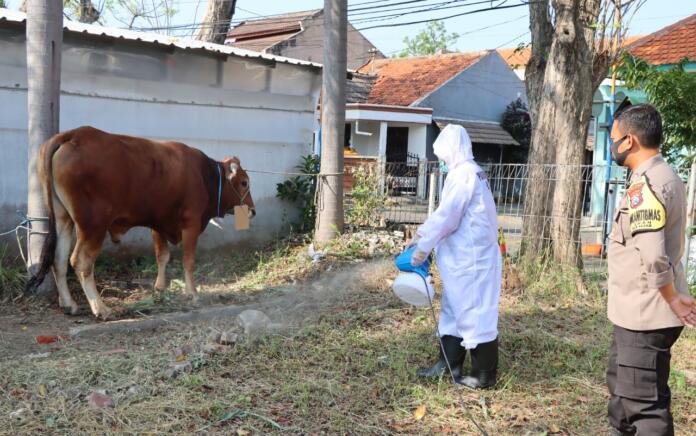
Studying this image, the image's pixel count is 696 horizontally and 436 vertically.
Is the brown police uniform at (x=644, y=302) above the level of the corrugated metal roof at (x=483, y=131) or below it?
below

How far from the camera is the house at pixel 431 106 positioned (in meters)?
24.0

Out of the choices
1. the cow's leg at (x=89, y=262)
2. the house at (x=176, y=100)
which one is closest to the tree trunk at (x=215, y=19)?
the house at (x=176, y=100)

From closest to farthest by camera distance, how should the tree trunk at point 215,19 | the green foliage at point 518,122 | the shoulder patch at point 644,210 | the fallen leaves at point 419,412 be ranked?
the shoulder patch at point 644,210 → the fallen leaves at point 419,412 → the tree trunk at point 215,19 → the green foliage at point 518,122

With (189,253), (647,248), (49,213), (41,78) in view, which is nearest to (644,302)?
(647,248)

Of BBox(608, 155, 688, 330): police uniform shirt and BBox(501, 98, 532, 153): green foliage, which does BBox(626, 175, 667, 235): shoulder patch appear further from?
BBox(501, 98, 532, 153): green foliage

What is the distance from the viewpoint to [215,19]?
46.4ft

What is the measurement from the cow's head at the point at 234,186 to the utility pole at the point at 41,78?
6.04 ft

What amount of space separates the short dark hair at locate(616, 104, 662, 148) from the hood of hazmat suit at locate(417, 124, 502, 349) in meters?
1.11

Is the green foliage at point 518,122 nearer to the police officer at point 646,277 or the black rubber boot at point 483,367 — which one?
the black rubber boot at point 483,367

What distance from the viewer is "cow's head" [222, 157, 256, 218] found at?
7613 millimetres

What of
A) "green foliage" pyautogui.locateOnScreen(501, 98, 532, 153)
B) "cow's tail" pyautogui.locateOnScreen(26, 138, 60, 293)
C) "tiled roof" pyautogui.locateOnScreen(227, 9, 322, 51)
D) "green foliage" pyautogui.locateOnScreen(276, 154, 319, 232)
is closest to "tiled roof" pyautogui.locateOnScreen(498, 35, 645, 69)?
"green foliage" pyautogui.locateOnScreen(501, 98, 532, 153)

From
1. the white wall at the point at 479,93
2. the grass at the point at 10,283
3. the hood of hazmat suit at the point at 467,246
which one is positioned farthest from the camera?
the white wall at the point at 479,93

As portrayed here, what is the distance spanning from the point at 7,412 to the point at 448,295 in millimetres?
2629

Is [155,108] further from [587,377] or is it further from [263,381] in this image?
[587,377]
